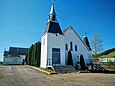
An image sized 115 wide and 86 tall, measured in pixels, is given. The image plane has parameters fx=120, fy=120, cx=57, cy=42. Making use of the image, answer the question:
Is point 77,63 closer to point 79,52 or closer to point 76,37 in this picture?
point 79,52

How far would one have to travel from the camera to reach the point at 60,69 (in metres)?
16.7

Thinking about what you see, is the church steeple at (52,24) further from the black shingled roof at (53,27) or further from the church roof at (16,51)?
the church roof at (16,51)

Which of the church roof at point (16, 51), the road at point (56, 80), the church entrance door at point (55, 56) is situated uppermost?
the church roof at point (16, 51)

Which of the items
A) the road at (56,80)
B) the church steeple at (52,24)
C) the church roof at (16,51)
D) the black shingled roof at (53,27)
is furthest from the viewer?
the church roof at (16,51)

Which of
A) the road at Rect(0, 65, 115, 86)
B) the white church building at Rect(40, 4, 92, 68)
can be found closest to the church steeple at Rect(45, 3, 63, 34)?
the white church building at Rect(40, 4, 92, 68)

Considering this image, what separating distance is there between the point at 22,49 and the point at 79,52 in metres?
33.8

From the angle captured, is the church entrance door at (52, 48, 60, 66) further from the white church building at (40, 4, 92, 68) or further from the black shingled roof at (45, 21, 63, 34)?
the black shingled roof at (45, 21, 63, 34)

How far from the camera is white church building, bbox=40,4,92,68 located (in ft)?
64.6

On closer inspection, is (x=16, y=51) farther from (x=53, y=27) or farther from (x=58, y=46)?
(x=58, y=46)

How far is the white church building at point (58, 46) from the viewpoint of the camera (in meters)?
19.7

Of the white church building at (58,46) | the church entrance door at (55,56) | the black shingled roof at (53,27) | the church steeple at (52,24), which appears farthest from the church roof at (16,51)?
the church entrance door at (55,56)

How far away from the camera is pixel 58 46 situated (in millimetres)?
20406

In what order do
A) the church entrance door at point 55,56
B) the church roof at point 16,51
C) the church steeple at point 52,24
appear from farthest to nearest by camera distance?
the church roof at point 16,51, the church steeple at point 52,24, the church entrance door at point 55,56

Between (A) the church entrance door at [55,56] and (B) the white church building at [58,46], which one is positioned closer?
(B) the white church building at [58,46]
